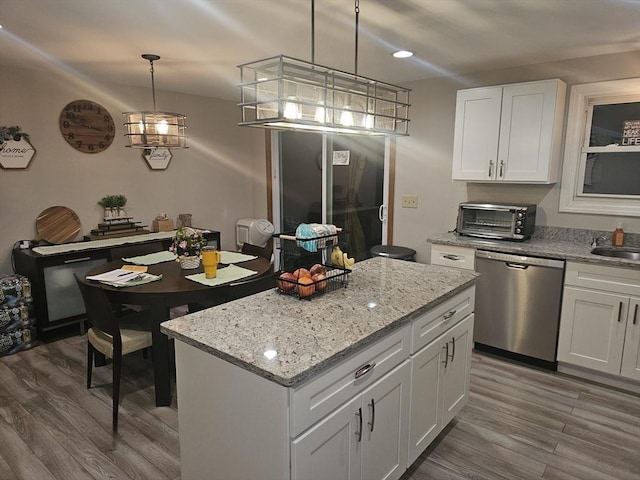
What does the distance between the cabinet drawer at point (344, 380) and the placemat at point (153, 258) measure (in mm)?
2243

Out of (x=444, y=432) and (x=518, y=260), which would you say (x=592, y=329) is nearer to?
(x=518, y=260)

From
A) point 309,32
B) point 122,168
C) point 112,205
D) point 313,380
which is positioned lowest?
point 313,380

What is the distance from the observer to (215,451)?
158 centimetres

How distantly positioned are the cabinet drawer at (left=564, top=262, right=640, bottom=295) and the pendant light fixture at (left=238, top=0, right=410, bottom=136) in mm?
1900

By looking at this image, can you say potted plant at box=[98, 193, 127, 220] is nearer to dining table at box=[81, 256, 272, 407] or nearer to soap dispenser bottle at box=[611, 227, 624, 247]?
dining table at box=[81, 256, 272, 407]

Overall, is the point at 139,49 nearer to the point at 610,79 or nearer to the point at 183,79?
the point at 183,79

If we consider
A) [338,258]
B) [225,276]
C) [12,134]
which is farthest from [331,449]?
[12,134]

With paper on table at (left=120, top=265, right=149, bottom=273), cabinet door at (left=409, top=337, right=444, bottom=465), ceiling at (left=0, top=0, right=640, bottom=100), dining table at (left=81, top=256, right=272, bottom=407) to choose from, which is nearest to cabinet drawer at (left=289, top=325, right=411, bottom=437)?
cabinet door at (left=409, top=337, right=444, bottom=465)

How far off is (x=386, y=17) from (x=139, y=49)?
183 cm

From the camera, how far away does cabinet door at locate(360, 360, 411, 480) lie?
166 centimetres

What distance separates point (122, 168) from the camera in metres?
4.45

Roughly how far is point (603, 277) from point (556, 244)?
0.50 m

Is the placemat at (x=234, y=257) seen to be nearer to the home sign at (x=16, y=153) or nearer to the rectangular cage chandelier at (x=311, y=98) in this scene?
the rectangular cage chandelier at (x=311, y=98)

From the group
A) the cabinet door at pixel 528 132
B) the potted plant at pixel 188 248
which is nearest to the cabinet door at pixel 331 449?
the potted plant at pixel 188 248
